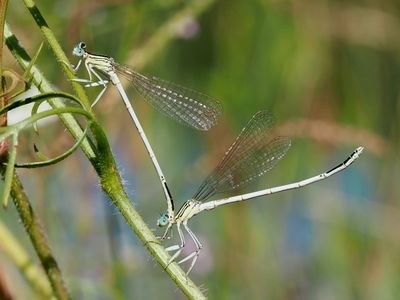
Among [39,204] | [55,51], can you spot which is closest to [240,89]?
[39,204]

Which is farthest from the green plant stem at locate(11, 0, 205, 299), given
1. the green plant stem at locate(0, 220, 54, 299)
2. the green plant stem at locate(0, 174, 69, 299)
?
the green plant stem at locate(0, 220, 54, 299)

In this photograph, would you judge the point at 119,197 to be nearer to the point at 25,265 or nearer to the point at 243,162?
the point at 25,265

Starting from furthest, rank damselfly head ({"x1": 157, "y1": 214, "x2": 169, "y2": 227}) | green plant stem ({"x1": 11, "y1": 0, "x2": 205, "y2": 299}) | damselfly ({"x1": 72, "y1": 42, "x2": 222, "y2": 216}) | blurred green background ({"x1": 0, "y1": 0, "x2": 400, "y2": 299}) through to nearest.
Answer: blurred green background ({"x1": 0, "y1": 0, "x2": 400, "y2": 299})
damselfly ({"x1": 72, "y1": 42, "x2": 222, "y2": 216})
damselfly head ({"x1": 157, "y1": 214, "x2": 169, "y2": 227})
green plant stem ({"x1": 11, "y1": 0, "x2": 205, "y2": 299})

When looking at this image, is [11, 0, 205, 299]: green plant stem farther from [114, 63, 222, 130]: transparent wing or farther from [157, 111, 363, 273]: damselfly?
[114, 63, 222, 130]: transparent wing

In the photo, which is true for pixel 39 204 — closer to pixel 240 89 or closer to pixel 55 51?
pixel 55 51

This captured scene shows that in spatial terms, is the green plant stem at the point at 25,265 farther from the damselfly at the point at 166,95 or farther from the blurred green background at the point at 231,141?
the damselfly at the point at 166,95

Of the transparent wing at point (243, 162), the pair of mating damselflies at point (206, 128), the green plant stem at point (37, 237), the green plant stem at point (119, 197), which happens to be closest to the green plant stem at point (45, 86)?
the green plant stem at point (119, 197)

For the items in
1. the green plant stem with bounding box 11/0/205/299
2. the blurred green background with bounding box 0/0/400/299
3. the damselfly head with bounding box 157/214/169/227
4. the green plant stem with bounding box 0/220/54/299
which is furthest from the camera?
the blurred green background with bounding box 0/0/400/299
